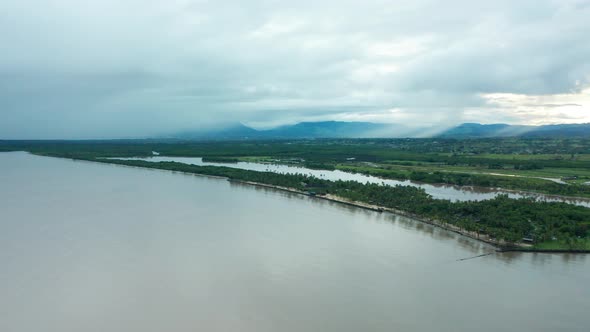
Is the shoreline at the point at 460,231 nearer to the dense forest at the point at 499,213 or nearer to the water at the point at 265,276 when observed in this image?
the dense forest at the point at 499,213

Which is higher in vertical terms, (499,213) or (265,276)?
(499,213)

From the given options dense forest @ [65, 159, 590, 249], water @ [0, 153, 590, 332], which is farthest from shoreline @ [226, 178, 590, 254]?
water @ [0, 153, 590, 332]

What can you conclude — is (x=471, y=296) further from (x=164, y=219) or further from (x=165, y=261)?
(x=164, y=219)

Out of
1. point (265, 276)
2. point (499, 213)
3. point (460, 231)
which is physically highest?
point (499, 213)

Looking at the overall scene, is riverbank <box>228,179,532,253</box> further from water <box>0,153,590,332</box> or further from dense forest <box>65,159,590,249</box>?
water <box>0,153,590,332</box>

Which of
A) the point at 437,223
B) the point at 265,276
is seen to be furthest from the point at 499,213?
the point at 265,276

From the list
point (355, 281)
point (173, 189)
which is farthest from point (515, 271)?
point (173, 189)

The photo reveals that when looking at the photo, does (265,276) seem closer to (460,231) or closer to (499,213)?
(460,231)

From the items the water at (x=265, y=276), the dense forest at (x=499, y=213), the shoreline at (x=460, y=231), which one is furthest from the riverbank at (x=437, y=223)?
the water at (x=265, y=276)
